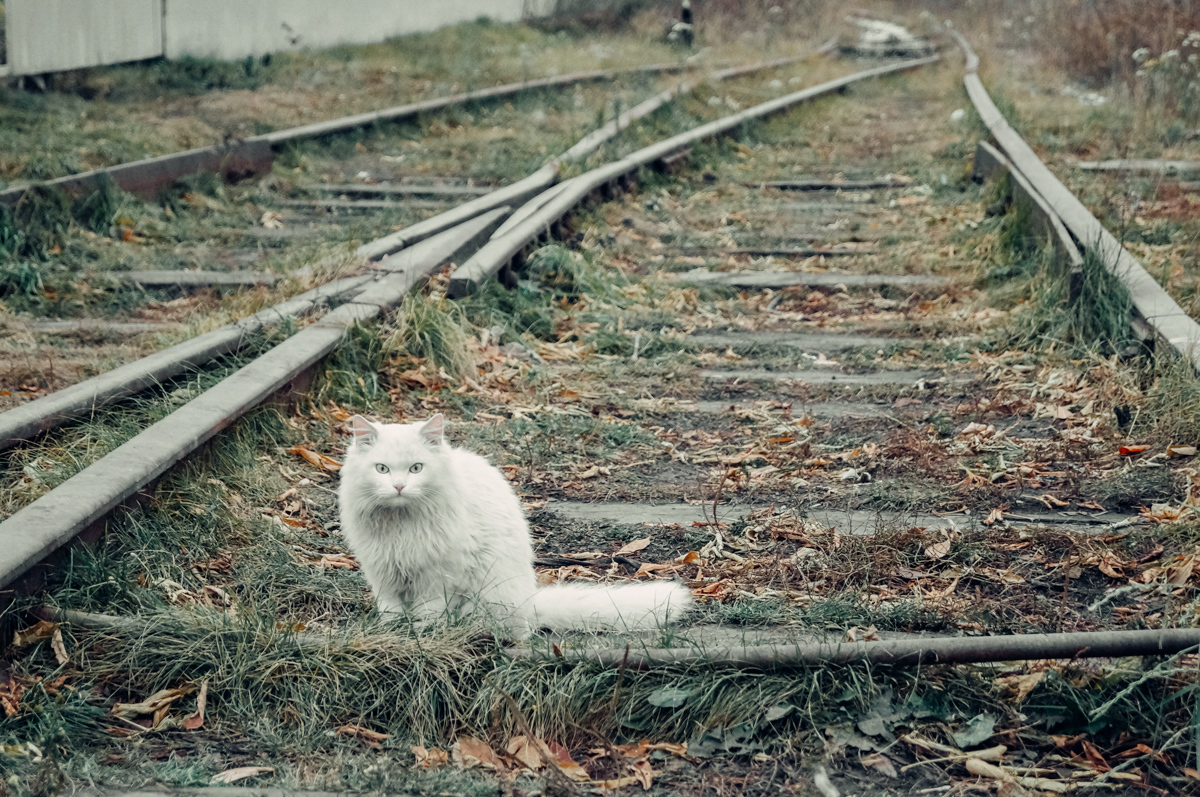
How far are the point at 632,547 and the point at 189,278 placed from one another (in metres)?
3.96

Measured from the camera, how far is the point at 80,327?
18.5 feet

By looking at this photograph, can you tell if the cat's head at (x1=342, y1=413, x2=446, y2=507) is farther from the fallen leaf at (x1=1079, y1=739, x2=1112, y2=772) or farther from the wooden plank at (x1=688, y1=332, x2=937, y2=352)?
the wooden plank at (x1=688, y1=332, x2=937, y2=352)

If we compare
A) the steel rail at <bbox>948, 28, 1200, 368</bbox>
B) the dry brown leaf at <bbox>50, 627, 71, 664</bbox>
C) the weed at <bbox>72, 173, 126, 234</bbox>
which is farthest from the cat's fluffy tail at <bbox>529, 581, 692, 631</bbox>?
the weed at <bbox>72, 173, 126, 234</bbox>

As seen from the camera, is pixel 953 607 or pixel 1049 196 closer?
pixel 953 607

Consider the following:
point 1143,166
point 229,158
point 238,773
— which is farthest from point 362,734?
point 1143,166

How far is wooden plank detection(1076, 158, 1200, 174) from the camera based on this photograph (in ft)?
29.2

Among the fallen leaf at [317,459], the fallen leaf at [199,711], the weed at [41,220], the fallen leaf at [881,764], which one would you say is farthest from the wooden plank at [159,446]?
the weed at [41,220]

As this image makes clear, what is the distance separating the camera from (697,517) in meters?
3.92

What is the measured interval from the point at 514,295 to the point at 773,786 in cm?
413

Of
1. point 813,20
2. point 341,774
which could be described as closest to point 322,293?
point 341,774

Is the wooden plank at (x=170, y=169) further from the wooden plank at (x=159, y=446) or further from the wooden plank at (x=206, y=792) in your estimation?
the wooden plank at (x=206, y=792)

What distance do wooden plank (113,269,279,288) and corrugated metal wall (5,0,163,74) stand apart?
6747 mm

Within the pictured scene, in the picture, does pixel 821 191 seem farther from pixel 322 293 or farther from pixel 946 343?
pixel 322 293

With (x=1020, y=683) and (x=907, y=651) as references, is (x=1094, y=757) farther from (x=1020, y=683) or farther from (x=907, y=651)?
(x=907, y=651)
